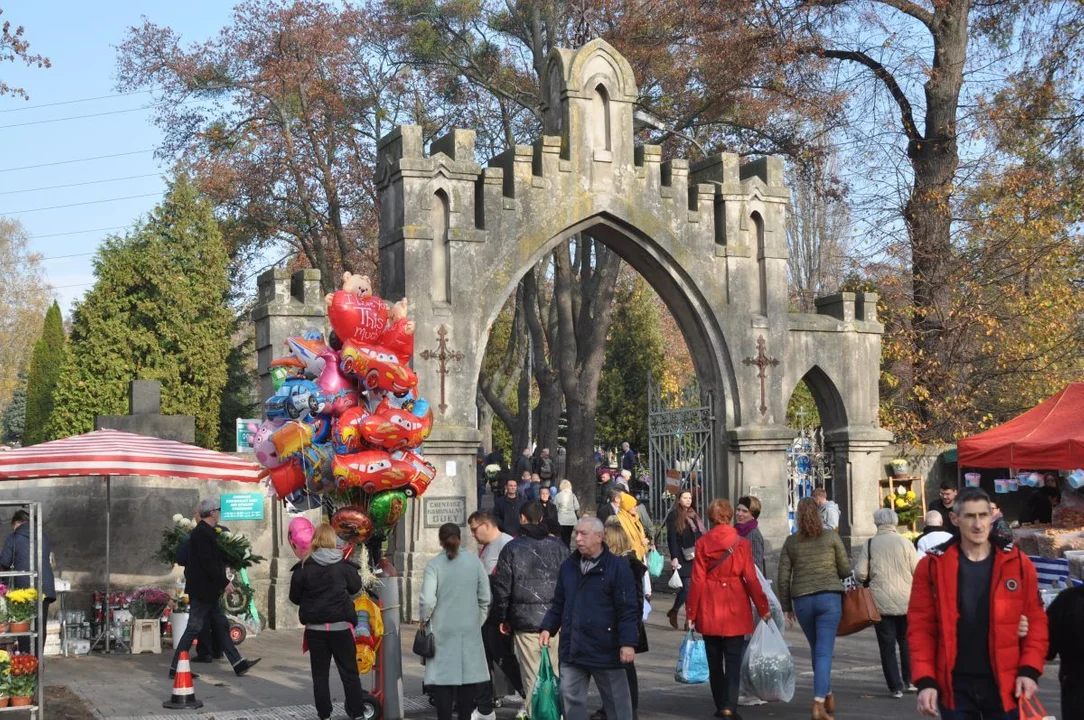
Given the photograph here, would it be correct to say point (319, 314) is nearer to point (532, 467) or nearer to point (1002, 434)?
point (1002, 434)

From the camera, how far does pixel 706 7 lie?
25656 millimetres

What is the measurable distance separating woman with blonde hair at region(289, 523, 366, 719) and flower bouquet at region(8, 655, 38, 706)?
2103 mm

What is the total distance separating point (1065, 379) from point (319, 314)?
1747cm

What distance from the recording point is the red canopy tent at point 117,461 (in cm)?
1434

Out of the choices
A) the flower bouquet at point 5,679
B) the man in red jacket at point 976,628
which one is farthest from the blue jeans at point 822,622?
the flower bouquet at point 5,679

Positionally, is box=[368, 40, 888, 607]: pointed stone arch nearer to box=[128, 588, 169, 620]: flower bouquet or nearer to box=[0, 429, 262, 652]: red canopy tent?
box=[0, 429, 262, 652]: red canopy tent

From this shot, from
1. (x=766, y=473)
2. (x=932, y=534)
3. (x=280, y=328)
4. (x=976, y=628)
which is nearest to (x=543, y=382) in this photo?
(x=766, y=473)

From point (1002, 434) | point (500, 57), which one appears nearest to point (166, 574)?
point (1002, 434)

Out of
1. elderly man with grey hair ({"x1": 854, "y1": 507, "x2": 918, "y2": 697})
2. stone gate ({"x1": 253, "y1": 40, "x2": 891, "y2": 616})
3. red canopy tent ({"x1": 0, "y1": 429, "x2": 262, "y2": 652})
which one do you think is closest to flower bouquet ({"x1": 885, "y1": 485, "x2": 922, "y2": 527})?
stone gate ({"x1": 253, "y1": 40, "x2": 891, "y2": 616})

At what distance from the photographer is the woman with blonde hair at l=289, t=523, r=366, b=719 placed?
10.2 meters

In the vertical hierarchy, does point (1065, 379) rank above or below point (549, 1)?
below

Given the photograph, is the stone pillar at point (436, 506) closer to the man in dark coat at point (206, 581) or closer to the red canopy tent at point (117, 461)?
the red canopy tent at point (117, 461)

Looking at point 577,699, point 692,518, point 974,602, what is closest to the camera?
point 974,602

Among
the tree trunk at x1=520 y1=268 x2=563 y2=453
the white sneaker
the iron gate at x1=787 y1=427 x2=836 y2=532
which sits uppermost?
the tree trunk at x1=520 y1=268 x2=563 y2=453
